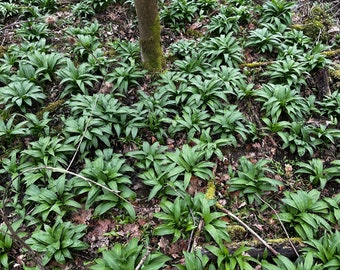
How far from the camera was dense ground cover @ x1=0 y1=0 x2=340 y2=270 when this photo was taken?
3.87m

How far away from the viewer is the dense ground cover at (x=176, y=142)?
3871mm

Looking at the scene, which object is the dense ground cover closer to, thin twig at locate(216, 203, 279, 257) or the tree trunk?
thin twig at locate(216, 203, 279, 257)

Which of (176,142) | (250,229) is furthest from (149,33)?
(250,229)

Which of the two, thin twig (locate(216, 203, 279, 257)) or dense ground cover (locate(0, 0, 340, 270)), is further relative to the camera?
dense ground cover (locate(0, 0, 340, 270))

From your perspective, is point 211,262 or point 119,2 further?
point 119,2

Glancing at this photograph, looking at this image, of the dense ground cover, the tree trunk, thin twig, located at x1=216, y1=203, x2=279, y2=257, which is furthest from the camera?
the tree trunk

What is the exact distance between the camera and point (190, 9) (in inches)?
297

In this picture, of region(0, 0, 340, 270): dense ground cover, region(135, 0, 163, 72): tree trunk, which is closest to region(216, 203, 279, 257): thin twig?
region(0, 0, 340, 270): dense ground cover

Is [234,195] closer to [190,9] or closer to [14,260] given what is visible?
[14,260]

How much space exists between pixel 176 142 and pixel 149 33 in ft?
7.29

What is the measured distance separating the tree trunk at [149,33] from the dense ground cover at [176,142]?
237 millimetres

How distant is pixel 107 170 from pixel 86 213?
2.18 ft

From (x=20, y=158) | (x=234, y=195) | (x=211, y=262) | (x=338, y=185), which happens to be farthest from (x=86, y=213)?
(x=338, y=185)

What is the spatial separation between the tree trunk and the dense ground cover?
0.24 meters
